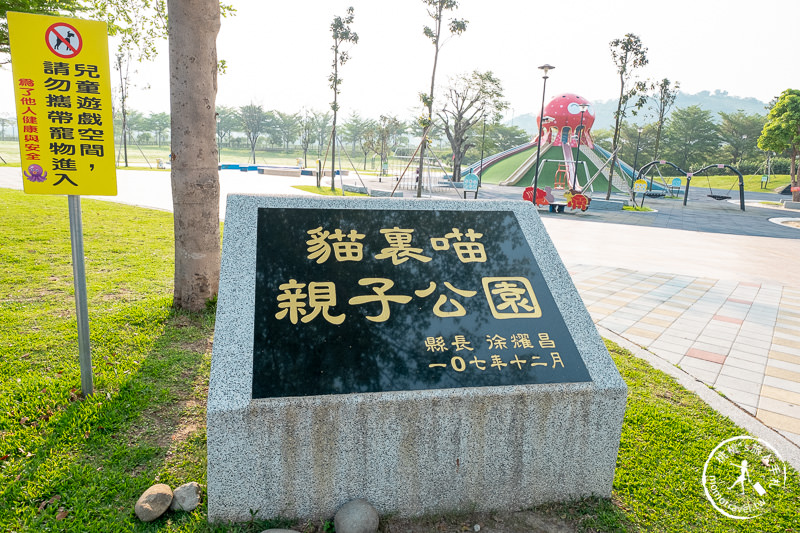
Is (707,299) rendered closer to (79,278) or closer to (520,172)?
(79,278)

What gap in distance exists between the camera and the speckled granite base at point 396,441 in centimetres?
227

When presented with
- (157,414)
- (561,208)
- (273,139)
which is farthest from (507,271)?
(273,139)

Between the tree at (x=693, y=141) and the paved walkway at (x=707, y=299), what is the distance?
44.3 m

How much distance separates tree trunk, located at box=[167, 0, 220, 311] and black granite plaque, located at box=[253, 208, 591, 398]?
6.37 feet

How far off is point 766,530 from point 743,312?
4.79m

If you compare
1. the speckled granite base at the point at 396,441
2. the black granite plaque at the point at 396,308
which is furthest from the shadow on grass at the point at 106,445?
the black granite plaque at the point at 396,308

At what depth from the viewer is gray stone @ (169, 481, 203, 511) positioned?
242cm

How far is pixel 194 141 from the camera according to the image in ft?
14.7

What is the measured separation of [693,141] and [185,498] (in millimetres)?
62518

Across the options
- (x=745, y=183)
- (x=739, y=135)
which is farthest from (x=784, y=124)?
(x=739, y=135)

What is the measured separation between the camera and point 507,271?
120 inches

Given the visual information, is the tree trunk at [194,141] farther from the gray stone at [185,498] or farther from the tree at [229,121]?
the tree at [229,121]

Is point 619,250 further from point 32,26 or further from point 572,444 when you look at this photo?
point 32,26

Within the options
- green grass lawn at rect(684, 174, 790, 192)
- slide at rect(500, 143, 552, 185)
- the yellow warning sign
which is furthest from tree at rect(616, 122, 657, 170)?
the yellow warning sign
